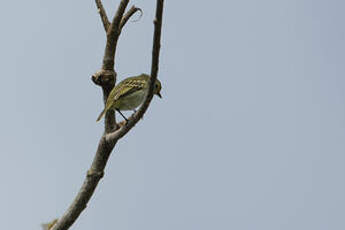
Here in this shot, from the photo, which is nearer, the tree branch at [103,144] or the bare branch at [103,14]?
the tree branch at [103,144]

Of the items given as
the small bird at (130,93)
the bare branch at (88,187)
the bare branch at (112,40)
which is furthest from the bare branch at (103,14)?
the small bird at (130,93)

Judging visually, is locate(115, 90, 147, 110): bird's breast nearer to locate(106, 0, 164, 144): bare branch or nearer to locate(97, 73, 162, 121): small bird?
locate(97, 73, 162, 121): small bird

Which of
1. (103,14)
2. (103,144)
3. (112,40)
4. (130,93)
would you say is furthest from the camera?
(130,93)

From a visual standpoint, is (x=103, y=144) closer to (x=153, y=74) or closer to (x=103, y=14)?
(x=153, y=74)

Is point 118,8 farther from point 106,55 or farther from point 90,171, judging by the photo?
point 90,171

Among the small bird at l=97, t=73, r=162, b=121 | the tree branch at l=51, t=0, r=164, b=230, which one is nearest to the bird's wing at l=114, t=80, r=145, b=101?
the small bird at l=97, t=73, r=162, b=121

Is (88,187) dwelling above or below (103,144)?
below

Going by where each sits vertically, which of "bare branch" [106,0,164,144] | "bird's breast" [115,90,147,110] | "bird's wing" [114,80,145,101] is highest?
"bare branch" [106,0,164,144]

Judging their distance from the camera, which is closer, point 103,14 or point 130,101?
point 103,14

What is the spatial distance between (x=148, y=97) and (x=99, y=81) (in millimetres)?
1346

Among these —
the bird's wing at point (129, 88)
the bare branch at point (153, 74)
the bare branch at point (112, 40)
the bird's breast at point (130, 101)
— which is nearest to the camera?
the bare branch at point (153, 74)

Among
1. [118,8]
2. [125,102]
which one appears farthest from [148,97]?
[125,102]

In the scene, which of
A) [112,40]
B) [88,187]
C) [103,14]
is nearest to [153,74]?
[112,40]

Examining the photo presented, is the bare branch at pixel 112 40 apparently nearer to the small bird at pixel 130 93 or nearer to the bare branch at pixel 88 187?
the bare branch at pixel 88 187
